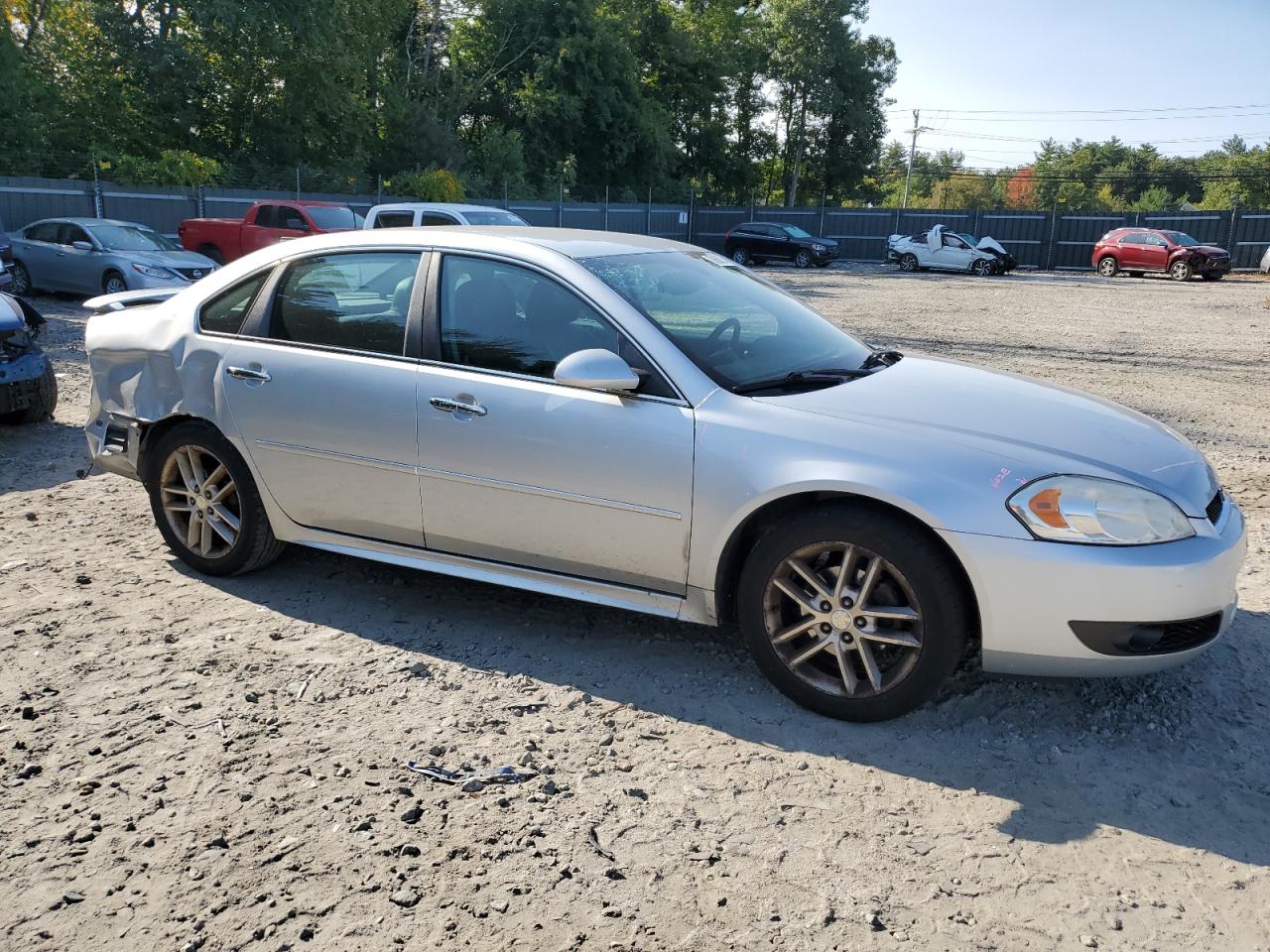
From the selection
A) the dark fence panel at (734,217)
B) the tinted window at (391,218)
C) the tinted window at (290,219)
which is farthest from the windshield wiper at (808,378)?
the dark fence panel at (734,217)

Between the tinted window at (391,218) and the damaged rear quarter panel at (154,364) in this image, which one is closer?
the damaged rear quarter panel at (154,364)

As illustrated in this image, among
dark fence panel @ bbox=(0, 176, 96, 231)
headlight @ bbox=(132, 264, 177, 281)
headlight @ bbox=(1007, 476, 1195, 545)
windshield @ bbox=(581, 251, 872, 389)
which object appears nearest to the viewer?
headlight @ bbox=(1007, 476, 1195, 545)

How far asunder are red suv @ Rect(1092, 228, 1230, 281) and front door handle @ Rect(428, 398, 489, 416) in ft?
107

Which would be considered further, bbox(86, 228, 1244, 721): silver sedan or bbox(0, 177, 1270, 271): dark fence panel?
bbox(0, 177, 1270, 271): dark fence panel

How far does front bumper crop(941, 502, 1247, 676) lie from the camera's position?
3139 millimetres

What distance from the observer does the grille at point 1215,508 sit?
11.3 ft

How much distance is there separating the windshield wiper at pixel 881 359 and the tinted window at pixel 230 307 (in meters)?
2.69

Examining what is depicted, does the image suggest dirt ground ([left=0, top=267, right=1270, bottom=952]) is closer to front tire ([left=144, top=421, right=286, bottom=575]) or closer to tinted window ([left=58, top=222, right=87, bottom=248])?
front tire ([left=144, top=421, right=286, bottom=575])

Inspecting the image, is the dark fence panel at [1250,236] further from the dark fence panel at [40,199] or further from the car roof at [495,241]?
the car roof at [495,241]

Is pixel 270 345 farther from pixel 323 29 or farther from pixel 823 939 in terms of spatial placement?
pixel 323 29

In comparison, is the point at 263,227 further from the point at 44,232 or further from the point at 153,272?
the point at 153,272

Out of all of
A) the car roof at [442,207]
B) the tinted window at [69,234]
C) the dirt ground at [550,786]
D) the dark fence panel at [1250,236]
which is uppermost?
the dark fence panel at [1250,236]

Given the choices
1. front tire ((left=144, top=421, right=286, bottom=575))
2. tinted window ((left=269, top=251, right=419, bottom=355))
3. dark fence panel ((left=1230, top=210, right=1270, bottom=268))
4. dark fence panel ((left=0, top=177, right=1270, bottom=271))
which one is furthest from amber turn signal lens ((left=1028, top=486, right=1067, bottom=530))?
dark fence panel ((left=1230, top=210, right=1270, bottom=268))

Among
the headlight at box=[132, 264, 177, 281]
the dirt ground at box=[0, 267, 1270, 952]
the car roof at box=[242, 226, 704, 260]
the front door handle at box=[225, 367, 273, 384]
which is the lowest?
the dirt ground at box=[0, 267, 1270, 952]
